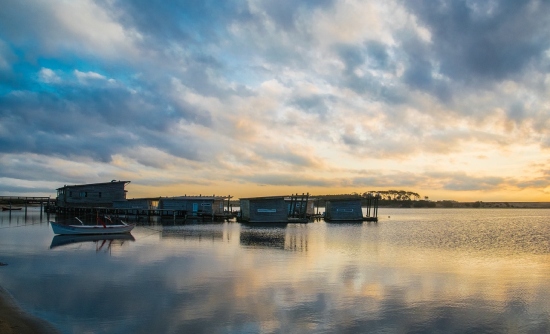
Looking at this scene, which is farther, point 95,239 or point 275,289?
point 95,239

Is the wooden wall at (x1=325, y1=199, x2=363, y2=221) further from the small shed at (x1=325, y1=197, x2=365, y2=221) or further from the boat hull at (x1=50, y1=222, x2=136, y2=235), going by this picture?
the boat hull at (x1=50, y1=222, x2=136, y2=235)

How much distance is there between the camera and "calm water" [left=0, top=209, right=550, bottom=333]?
13555 mm

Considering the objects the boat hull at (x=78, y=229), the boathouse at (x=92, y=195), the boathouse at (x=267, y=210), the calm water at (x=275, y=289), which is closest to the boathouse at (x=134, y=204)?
the boathouse at (x=92, y=195)

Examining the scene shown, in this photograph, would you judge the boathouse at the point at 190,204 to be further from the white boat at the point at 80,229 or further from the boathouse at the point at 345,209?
the white boat at the point at 80,229

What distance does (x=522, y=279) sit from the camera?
21.4m

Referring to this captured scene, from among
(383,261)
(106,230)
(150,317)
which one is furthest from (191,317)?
(106,230)

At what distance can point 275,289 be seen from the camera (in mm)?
18000

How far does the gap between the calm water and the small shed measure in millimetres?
40022

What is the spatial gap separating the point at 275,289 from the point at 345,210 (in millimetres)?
56031

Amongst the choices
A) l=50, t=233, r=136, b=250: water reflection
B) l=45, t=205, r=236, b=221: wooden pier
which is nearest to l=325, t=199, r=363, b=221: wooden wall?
l=45, t=205, r=236, b=221: wooden pier

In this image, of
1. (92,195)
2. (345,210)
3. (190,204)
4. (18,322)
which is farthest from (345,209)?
(18,322)

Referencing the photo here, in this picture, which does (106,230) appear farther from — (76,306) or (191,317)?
(191,317)

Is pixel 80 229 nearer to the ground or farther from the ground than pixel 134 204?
nearer to the ground

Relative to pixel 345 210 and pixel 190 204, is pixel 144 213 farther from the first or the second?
pixel 345 210
